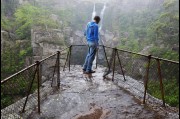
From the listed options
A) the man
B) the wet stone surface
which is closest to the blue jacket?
the man

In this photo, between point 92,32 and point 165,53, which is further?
point 165,53

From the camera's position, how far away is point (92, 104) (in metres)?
6.19

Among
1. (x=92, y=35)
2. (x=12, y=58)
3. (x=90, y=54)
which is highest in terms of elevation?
(x=92, y=35)

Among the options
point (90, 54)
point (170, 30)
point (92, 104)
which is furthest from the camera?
point (170, 30)

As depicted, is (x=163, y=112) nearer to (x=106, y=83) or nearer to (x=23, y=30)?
(x=106, y=83)

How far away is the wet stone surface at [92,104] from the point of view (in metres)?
5.49

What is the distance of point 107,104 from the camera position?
621cm

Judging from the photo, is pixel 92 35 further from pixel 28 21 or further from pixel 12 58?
pixel 28 21

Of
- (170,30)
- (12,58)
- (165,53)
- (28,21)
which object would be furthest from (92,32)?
(28,21)

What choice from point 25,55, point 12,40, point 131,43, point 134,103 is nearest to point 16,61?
point 25,55

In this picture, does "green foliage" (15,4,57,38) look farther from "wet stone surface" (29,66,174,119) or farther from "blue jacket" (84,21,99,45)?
"wet stone surface" (29,66,174,119)

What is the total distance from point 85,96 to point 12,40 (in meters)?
15.9

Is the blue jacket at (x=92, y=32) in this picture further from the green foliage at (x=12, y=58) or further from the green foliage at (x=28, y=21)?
the green foliage at (x=28, y=21)

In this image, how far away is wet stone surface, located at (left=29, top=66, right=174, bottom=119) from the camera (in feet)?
18.0
